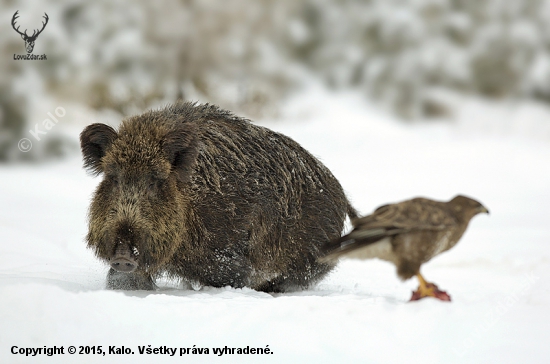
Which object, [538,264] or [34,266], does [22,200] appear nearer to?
[34,266]

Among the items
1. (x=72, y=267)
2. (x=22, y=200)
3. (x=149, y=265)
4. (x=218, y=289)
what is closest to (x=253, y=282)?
(x=218, y=289)

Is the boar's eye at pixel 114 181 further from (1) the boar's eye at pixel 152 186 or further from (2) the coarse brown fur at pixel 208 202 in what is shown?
(1) the boar's eye at pixel 152 186

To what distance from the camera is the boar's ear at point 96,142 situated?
18.4ft

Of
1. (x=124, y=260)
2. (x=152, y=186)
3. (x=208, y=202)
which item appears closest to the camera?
(x=124, y=260)

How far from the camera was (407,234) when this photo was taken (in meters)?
4.25

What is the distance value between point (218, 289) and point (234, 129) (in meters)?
1.69

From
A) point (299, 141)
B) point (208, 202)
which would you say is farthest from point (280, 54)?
point (208, 202)

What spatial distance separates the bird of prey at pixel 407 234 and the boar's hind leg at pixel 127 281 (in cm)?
209

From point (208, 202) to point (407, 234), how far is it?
2.13m

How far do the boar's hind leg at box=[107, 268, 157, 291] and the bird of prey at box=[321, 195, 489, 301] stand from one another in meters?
2.09

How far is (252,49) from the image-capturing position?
2158cm

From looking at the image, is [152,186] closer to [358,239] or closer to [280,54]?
[358,239]

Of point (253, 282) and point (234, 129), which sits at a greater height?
point (234, 129)

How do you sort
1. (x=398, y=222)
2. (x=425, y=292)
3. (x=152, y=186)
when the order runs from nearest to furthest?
(x=398, y=222)
(x=425, y=292)
(x=152, y=186)
